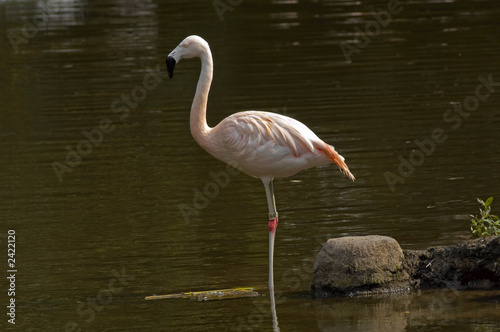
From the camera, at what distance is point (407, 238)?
8.84m

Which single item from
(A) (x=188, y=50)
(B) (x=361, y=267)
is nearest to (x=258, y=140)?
(A) (x=188, y=50)

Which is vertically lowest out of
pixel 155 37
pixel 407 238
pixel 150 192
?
pixel 155 37

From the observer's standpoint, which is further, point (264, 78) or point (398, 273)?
point (264, 78)

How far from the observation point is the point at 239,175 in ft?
38.9

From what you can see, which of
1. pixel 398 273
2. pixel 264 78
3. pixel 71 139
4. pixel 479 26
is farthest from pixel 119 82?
pixel 398 273

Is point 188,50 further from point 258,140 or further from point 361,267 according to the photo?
point 361,267

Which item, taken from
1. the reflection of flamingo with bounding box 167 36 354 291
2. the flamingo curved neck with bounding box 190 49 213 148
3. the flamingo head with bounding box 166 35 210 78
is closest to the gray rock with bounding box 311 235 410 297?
the reflection of flamingo with bounding box 167 36 354 291

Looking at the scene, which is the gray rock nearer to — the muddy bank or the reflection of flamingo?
the muddy bank

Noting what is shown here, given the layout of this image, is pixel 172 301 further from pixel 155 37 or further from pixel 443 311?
pixel 155 37

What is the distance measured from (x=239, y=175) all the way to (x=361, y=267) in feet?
14.6

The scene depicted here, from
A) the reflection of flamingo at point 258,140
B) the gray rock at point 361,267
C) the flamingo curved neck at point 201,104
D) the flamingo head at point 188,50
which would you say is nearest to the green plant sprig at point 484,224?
the gray rock at point 361,267

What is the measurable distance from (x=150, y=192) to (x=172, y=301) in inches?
136

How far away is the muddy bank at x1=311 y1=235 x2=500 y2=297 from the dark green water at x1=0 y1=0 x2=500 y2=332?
15 cm

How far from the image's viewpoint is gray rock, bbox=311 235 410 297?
7566mm
